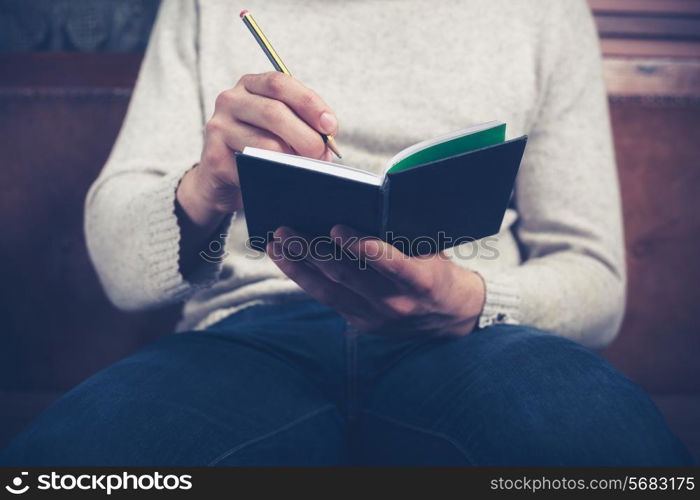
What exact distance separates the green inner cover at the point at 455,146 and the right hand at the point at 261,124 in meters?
0.09

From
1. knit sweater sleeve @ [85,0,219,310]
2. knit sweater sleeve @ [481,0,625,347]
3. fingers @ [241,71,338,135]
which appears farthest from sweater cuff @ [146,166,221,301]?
knit sweater sleeve @ [481,0,625,347]

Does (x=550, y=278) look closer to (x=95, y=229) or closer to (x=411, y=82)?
(x=411, y=82)

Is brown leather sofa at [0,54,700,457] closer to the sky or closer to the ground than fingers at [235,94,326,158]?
closer to the ground

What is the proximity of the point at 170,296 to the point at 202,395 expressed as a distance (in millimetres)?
181

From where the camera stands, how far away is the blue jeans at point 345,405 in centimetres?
51

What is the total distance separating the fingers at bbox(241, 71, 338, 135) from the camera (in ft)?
1.73

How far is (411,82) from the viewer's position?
0.87 m

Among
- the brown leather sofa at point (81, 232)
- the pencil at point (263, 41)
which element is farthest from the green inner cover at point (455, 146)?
the brown leather sofa at point (81, 232)

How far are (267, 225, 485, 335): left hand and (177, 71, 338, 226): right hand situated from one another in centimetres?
10

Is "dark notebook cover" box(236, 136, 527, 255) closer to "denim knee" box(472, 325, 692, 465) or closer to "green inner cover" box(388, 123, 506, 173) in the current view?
"green inner cover" box(388, 123, 506, 173)

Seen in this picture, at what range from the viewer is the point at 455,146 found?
20.9 inches

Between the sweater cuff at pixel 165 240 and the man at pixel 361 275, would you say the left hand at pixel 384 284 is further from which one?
the sweater cuff at pixel 165 240

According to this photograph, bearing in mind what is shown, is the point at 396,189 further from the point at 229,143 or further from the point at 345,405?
the point at 345,405

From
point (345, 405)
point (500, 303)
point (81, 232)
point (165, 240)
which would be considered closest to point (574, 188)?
point (500, 303)
